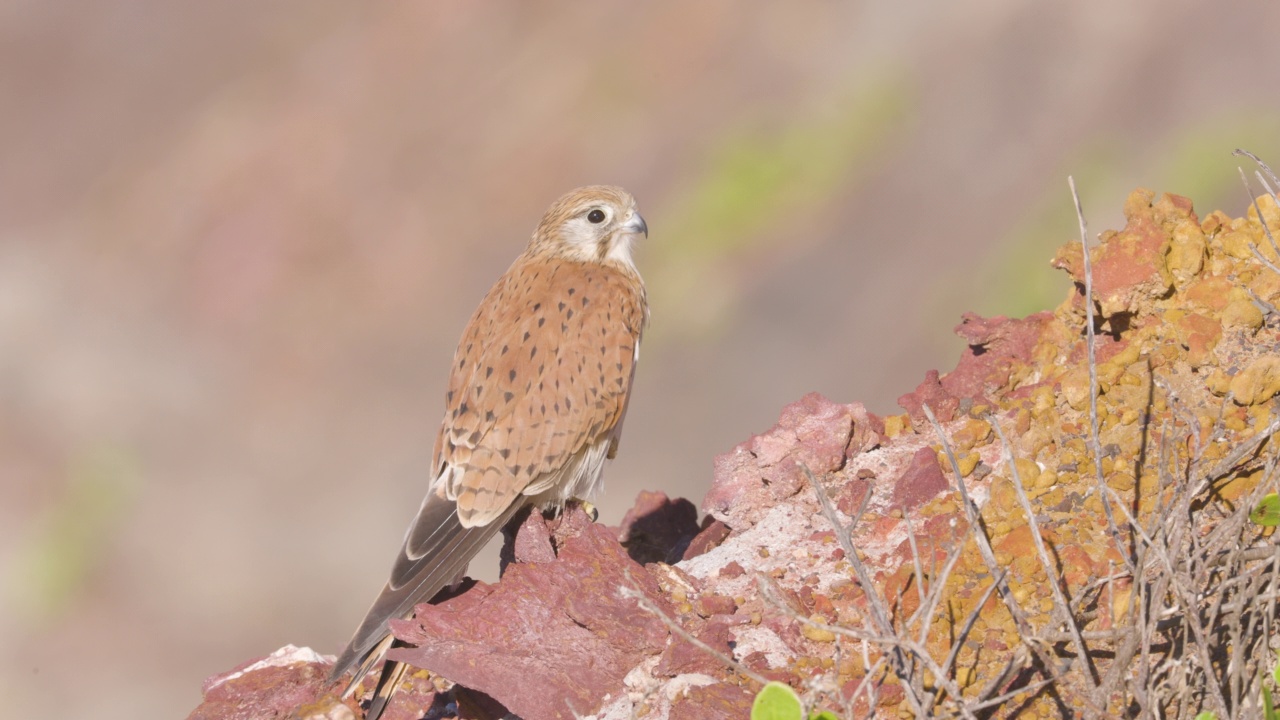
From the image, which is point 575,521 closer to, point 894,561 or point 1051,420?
point 894,561

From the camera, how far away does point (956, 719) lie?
1869mm

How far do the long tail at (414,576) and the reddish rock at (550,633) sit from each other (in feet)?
0.49

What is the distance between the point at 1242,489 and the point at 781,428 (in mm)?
1060

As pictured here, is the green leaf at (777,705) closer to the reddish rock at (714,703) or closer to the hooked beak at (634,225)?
the reddish rock at (714,703)

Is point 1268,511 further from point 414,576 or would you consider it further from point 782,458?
point 414,576

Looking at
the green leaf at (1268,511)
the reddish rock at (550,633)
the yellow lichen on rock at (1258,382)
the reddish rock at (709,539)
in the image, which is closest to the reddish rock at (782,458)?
the reddish rock at (709,539)

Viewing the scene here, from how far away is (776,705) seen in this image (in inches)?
68.0

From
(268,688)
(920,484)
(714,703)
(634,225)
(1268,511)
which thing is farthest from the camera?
(634,225)

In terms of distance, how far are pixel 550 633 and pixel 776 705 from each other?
68cm

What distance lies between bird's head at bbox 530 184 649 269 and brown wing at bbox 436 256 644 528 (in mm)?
295

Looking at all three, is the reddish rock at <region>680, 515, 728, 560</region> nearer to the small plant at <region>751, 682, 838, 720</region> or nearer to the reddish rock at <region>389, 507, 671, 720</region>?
the reddish rock at <region>389, 507, 671, 720</region>

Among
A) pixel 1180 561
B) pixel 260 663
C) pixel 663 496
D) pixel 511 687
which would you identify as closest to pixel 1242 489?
Answer: pixel 1180 561

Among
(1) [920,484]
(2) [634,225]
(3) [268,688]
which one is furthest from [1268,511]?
(2) [634,225]

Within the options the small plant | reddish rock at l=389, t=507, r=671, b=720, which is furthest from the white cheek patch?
the small plant
